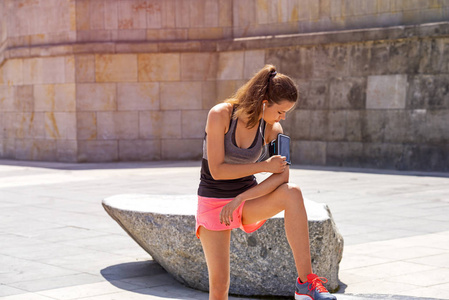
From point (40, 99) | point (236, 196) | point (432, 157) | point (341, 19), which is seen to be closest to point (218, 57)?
point (341, 19)

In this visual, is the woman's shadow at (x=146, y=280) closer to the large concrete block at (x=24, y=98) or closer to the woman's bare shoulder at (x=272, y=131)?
the woman's bare shoulder at (x=272, y=131)

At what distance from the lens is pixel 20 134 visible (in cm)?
1884

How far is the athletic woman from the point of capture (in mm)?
3971

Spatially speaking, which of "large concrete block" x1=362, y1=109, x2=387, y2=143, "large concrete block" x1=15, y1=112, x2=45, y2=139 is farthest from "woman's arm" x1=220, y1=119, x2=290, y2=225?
→ "large concrete block" x1=15, y1=112, x2=45, y2=139

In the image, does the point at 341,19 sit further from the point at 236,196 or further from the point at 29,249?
the point at 236,196

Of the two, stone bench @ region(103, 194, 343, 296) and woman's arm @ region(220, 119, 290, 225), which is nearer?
woman's arm @ region(220, 119, 290, 225)

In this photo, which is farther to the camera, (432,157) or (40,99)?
(40,99)

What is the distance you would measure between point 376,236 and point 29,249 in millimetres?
3762

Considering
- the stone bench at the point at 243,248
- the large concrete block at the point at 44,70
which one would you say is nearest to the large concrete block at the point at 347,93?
the large concrete block at the point at 44,70

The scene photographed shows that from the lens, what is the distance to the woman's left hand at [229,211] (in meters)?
4.02

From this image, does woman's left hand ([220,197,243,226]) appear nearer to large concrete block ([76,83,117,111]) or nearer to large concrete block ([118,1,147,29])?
large concrete block ([76,83,117,111])

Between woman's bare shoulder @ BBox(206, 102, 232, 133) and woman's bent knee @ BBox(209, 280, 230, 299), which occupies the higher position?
woman's bare shoulder @ BBox(206, 102, 232, 133)

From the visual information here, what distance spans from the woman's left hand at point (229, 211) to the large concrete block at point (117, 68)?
1394cm

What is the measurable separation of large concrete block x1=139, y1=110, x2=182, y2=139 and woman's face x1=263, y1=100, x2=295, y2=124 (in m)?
13.7
